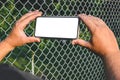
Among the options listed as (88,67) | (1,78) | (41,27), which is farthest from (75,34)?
(88,67)

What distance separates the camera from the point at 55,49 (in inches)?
174

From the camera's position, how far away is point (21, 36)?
7.28 feet

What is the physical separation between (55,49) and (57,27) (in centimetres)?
236

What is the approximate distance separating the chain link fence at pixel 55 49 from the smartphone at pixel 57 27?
1549 millimetres

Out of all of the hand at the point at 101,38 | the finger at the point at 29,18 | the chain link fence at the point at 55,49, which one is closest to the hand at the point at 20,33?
the finger at the point at 29,18

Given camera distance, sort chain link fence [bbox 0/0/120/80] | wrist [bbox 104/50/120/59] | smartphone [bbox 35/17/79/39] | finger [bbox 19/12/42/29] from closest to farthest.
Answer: wrist [bbox 104/50/120/59], smartphone [bbox 35/17/79/39], finger [bbox 19/12/42/29], chain link fence [bbox 0/0/120/80]

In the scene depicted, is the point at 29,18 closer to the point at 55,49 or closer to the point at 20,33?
the point at 20,33

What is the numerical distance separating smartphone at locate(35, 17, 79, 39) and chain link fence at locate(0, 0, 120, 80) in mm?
1549

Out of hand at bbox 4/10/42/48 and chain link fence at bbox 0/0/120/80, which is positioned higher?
chain link fence at bbox 0/0/120/80

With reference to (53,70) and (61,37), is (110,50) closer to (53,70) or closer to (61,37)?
(61,37)

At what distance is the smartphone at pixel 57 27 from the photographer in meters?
2.01

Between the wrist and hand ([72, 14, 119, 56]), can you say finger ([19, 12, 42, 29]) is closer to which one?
hand ([72, 14, 119, 56])

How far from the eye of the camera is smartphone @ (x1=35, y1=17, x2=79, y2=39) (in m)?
2.01

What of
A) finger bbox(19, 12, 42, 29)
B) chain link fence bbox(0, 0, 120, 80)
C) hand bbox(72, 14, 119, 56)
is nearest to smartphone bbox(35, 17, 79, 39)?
finger bbox(19, 12, 42, 29)
